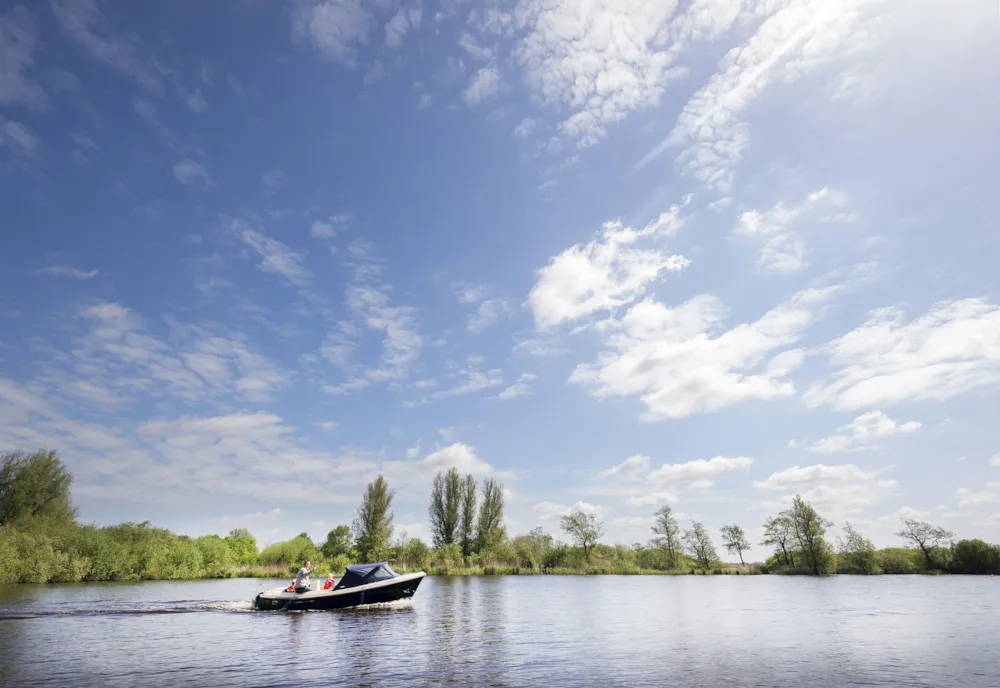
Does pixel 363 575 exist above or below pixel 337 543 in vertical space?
below

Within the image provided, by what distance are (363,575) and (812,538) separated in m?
79.0

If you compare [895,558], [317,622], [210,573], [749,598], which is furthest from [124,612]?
[895,558]

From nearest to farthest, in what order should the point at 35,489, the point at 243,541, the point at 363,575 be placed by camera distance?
the point at 363,575
the point at 35,489
the point at 243,541

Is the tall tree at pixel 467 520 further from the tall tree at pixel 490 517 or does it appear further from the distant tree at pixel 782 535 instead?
the distant tree at pixel 782 535

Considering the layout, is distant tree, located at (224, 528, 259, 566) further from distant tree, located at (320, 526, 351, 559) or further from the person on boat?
the person on boat

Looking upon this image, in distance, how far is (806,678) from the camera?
50.1 ft

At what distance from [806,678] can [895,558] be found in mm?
95784

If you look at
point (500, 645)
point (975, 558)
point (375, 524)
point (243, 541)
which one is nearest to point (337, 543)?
point (375, 524)

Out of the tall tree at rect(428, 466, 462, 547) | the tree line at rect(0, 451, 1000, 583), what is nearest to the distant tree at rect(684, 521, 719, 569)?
the tree line at rect(0, 451, 1000, 583)

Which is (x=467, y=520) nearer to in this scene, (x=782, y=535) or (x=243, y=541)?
(x=782, y=535)

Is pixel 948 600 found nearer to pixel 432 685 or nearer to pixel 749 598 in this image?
pixel 749 598

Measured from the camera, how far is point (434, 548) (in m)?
88.6

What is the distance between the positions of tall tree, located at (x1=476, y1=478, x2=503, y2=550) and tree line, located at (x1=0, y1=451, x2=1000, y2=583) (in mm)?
185

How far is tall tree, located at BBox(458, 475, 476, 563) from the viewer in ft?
296
